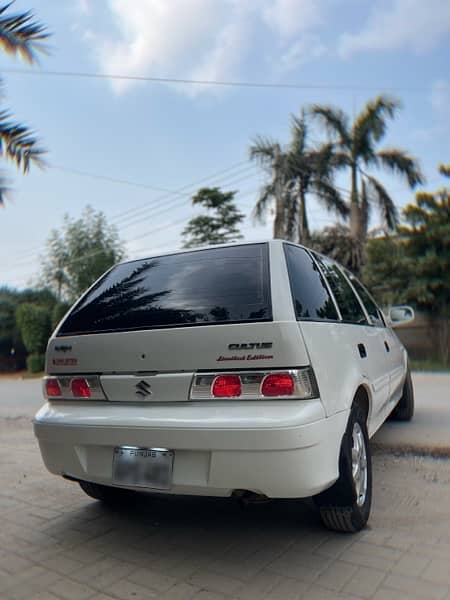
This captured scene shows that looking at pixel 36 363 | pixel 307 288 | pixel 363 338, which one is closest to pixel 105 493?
pixel 307 288

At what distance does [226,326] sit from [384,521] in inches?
65.1

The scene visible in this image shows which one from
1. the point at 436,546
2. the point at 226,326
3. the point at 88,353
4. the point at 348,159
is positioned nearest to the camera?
the point at 226,326

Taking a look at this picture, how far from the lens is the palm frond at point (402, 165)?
1664cm

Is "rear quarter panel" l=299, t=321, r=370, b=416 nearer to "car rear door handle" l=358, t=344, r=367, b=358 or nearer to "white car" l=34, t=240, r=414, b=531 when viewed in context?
"white car" l=34, t=240, r=414, b=531

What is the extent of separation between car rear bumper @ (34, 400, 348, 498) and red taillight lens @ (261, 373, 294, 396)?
57 mm

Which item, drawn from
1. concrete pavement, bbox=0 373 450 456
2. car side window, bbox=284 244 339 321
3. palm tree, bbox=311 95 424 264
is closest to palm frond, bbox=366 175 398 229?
palm tree, bbox=311 95 424 264

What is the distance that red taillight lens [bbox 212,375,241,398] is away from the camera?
2.57 m

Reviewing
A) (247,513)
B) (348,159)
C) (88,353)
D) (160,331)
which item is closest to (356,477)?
(247,513)

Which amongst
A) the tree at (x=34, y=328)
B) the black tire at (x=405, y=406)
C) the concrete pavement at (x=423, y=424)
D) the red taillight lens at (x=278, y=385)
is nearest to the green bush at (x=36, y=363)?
the tree at (x=34, y=328)

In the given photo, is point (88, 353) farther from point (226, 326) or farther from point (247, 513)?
point (247, 513)

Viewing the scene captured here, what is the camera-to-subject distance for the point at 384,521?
3199 millimetres

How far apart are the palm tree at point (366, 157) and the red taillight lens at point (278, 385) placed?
14.7 metres

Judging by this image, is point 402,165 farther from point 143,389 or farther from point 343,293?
point 143,389

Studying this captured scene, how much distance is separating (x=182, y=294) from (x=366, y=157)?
51.2 feet
